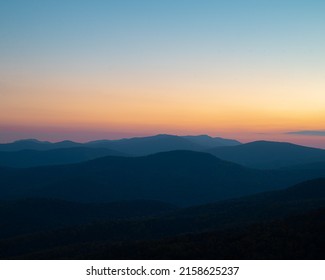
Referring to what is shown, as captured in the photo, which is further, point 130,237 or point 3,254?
point 130,237

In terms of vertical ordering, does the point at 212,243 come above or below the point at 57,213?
above

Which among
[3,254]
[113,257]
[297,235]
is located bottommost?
[3,254]

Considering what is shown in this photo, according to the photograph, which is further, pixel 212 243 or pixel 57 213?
pixel 57 213

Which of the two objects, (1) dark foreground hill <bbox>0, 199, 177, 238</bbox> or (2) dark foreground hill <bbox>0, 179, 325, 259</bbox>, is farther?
(1) dark foreground hill <bbox>0, 199, 177, 238</bbox>

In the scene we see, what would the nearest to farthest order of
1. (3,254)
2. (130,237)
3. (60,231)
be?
1. (3,254)
2. (130,237)
3. (60,231)

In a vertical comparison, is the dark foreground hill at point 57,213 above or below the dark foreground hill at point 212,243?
below

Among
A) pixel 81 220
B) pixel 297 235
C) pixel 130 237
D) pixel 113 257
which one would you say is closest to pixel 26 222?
pixel 81 220

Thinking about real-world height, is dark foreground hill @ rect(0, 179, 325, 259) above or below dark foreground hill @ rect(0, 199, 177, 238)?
above


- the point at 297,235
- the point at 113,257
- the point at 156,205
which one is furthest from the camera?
the point at 156,205

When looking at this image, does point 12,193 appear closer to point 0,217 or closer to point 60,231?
point 0,217

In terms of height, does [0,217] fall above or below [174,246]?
below

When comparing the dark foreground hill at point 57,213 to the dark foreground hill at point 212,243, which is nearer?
the dark foreground hill at point 212,243
